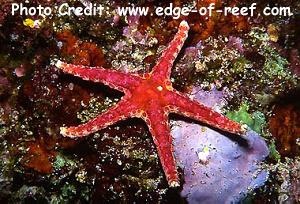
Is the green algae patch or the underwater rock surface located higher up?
the green algae patch

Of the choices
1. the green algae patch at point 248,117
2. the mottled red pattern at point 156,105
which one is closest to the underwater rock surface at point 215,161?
the green algae patch at point 248,117

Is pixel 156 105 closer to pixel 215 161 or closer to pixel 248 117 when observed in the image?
pixel 215 161

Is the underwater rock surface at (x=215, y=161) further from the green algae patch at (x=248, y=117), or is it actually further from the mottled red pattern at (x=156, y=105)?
the mottled red pattern at (x=156, y=105)

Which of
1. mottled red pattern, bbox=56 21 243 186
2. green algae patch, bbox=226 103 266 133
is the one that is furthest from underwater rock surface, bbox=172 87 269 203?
mottled red pattern, bbox=56 21 243 186

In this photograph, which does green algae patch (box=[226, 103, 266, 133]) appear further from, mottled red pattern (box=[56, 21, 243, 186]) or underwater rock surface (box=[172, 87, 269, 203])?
mottled red pattern (box=[56, 21, 243, 186])

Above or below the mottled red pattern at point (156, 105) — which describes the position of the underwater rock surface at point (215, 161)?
below

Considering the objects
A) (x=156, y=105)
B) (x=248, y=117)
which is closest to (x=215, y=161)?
(x=248, y=117)
